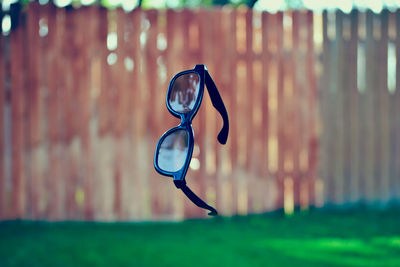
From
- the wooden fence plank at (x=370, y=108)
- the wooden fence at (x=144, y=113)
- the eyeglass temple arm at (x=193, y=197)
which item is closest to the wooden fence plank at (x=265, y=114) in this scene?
the wooden fence at (x=144, y=113)

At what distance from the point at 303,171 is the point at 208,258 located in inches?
74.4

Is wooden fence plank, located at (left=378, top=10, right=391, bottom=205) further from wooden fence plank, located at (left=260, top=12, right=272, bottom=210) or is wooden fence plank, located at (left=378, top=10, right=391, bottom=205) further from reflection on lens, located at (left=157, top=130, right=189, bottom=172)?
reflection on lens, located at (left=157, top=130, right=189, bottom=172)

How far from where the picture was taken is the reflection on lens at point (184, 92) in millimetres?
1232

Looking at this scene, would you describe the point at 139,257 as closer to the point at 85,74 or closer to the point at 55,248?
the point at 55,248

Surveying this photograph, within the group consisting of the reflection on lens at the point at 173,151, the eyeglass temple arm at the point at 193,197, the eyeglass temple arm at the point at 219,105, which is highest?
the eyeglass temple arm at the point at 219,105

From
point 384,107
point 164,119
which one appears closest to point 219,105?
point 164,119

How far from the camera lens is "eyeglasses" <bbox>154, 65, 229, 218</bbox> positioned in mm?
1156

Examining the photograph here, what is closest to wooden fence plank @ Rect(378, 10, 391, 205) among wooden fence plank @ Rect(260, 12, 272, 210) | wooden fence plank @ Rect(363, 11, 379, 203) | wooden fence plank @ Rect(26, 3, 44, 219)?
wooden fence plank @ Rect(363, 11, 379, 203)

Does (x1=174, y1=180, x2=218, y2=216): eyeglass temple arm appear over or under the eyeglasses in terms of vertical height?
under

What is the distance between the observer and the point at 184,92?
4.24 feet

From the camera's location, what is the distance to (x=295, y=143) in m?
4.57

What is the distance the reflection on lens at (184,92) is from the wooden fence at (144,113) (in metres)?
3.08

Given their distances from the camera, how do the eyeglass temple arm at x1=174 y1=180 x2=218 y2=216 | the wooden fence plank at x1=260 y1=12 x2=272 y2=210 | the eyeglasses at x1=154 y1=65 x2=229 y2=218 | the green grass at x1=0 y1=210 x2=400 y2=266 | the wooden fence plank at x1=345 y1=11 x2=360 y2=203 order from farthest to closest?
the wooden fence plank at x1=345 y1=11 x2=360 y2=203, the wooden fence plank at x1=260 y1=12 x2=272 y2=210, the green grass at x1=0 y1=210 x2=400 y2=266, the eyeglasses at x1=154 y1=65 x2=229 y2=218, the eyeglass temple arm at x1=174 y1=180 x2=218 y2=216

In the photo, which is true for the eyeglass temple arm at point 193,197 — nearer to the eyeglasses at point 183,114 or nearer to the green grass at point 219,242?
the eyeglasses at point 183,114
